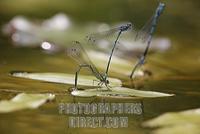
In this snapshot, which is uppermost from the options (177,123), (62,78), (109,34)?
(109,34)

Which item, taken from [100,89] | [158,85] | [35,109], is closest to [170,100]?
[158,85]

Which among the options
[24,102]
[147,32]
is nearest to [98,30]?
[147,32]

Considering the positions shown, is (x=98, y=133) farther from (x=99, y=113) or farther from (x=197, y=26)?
(x=197, y=26)

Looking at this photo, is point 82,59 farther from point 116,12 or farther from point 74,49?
point 116,12

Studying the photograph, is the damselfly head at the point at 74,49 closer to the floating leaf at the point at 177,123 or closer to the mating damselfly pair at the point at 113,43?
the mating damselfly pair at the point at 113,43

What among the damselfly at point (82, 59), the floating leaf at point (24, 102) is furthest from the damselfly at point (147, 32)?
the floating leaf at point (24, 102)

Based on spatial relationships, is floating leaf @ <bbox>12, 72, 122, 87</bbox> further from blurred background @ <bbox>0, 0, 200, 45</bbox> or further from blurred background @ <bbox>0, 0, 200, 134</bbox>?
blurred background @ <bbox>0, 0, 200, 45</bbox>
